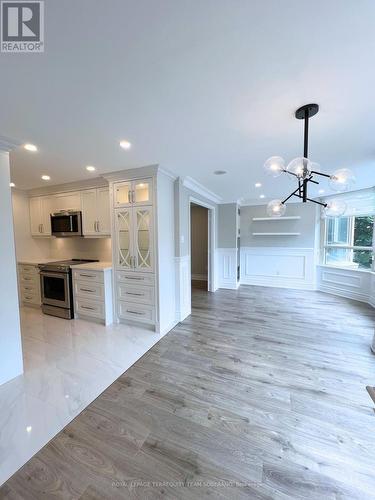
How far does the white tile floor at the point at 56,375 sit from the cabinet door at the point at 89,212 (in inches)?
63.5

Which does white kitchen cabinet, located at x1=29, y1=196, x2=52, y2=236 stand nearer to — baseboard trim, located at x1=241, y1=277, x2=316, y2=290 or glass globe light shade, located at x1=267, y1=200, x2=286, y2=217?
glass globe light shade, located at x1=267, y1=200, x2=286, y2=217

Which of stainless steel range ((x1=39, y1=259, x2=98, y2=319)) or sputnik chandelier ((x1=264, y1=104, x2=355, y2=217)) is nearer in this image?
sputnik chandelier ((x1=264, y1=104, x2=355, y2=217))

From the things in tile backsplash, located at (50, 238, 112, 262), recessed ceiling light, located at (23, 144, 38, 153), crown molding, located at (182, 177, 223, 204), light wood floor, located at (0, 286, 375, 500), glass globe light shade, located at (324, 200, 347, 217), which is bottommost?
light wood floor, located at (0, 286, 375, 500)

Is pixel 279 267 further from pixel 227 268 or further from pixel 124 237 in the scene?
pixel 124 237

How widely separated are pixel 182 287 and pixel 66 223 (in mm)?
2513

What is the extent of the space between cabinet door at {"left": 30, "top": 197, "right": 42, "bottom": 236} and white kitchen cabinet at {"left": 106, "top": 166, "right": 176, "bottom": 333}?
6.98 ft

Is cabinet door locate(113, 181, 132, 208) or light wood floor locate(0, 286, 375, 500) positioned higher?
cabinet door locate(113, 181, 132, 208)

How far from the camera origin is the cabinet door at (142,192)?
3.11 m

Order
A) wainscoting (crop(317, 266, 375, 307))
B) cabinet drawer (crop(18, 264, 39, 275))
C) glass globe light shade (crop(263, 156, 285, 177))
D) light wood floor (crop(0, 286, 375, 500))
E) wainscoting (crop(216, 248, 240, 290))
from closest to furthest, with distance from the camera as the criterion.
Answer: light wood floor (crop(0, 286, 375, 500)) → glass globe light shade (crop(263, 156, 285, 177)) → cabinet drawer (crop(18, 264, 39, 275)) → wainscoting (crop(317, 266, 375, 307)) → wainscoting (crop(216, 248, 240, 290))

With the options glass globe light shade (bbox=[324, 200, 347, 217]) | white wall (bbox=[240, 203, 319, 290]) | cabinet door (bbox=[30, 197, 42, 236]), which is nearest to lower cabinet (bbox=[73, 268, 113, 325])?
cabinet door (bbox=[30, 197, 42, 236])

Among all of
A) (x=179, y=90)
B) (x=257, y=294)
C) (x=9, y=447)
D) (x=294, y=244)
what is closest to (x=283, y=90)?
(x=179, y=90)

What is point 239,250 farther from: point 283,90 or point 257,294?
point 283,90

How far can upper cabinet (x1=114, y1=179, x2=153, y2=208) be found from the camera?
3.12 metres

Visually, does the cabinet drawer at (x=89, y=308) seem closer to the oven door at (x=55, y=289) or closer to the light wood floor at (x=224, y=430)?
the oven door at (x=55, y=289)
